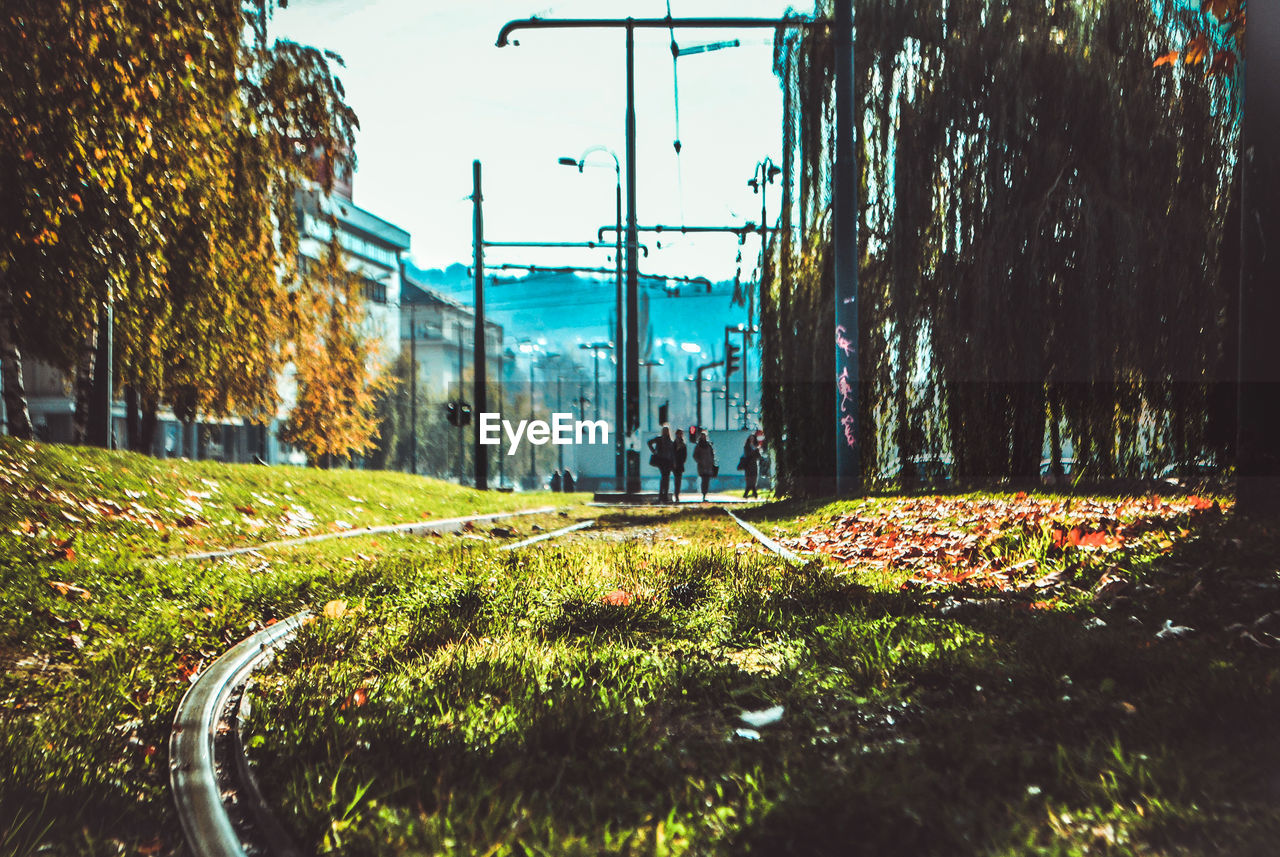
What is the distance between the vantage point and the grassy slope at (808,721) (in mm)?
2449

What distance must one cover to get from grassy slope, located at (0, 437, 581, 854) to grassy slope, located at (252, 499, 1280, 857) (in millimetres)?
483

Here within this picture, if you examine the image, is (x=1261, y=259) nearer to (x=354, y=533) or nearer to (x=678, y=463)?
(x=354, y=533)

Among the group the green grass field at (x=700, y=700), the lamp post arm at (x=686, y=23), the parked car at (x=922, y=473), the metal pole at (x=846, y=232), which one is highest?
the lamp post arm at (x=686, y=23)

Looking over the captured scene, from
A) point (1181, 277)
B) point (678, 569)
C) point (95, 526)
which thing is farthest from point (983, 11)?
point (95, 526)

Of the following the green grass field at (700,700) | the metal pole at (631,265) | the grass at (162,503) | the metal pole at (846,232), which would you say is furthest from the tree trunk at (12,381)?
the metal pole at (631,265)

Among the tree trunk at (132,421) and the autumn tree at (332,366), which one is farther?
the tree trunk at (132,421)

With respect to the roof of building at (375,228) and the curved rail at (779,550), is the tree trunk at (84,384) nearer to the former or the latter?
the curved rail at (779,550)

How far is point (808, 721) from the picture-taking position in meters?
3.31

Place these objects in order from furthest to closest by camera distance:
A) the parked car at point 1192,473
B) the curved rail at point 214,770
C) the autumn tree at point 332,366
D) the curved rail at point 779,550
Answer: the autumn tree at point 332,366 < the parked car at point 1192,473 < the curved rail at point 779,550 < the curved rail at point 214,770

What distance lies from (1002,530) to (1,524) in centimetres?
798

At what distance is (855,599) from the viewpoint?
5691 millimetres

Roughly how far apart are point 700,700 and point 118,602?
448 cm

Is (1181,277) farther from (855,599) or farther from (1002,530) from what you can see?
(855,599)

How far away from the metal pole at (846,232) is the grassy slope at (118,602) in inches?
248
